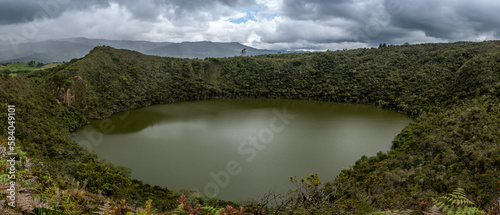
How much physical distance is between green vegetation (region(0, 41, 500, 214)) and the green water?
1.74 m

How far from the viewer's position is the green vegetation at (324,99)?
930cm

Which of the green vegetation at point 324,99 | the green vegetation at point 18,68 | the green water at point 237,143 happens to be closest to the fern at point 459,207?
the green vegetation at point 324,99

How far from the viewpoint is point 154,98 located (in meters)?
43.3

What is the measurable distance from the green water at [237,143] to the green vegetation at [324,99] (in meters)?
1.74

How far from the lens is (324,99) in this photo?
47.8 metres

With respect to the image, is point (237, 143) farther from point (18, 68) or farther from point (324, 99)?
point (18, 68)

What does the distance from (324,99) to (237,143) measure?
29.8 m

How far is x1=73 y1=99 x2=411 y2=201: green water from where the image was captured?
54.3ft

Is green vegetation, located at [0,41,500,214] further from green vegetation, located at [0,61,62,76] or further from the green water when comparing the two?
green vegetation, located at [0,61,62,76]

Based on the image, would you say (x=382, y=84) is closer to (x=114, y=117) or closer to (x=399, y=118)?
(x=399, y=118)

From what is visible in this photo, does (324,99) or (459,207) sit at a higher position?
(459,207)

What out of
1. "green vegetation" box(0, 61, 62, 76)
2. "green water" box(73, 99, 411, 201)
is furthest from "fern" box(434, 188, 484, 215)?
"green vegetation" box(0, 61, 62, 76)

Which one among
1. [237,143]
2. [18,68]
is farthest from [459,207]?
[18,68]

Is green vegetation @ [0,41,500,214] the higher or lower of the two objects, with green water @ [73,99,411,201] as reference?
higher
